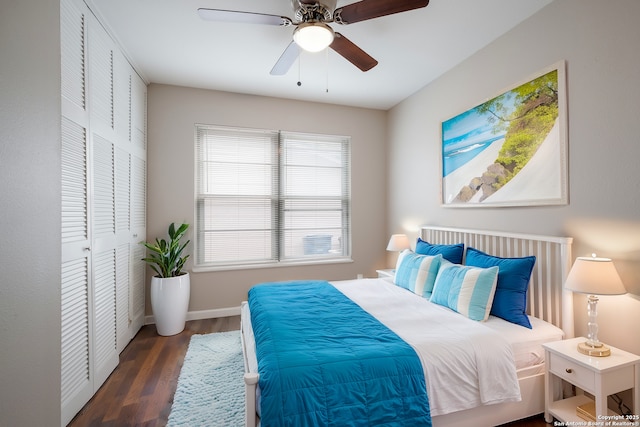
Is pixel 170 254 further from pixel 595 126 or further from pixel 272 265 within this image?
pixel 595 126

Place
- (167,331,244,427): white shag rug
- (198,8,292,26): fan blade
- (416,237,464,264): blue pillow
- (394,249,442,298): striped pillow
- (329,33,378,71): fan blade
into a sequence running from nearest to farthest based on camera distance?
(198,8,292,26): fan blade
(167,331,244,427): white shag rug
(329,33,378,71): fan blade
(394,249,442,298): striped pillow
(416,237,464,264): blue pillow

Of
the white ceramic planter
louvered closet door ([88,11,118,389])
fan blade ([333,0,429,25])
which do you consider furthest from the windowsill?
fan blade ([333,0,429,25])

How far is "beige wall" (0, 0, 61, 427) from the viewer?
32.6 inches

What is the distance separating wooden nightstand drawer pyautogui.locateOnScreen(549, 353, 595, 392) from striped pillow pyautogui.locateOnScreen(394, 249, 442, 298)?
3.10 feet

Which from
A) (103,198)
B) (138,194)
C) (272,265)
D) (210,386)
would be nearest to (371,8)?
(103,198)

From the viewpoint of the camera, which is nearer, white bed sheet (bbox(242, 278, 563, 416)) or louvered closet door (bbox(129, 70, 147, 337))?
white bed sheet (bbox(242, 278, 563, 416))

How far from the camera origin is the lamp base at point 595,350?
164 cm

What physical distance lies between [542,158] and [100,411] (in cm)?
360

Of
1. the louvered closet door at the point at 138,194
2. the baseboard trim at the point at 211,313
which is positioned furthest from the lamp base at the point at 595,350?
the louvered closet door at the point at 138,194

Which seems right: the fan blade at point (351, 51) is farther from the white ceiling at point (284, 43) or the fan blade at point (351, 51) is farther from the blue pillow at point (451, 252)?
the blue pillow at point (451, 252)

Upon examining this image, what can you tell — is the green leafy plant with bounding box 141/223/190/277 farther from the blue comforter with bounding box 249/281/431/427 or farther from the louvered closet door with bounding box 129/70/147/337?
the blue comforter with bounding box 249/281/431/427

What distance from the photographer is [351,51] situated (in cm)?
212

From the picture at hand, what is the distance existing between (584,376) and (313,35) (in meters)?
2.47

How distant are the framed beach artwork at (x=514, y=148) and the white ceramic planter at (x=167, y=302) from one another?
3067 millimetres
